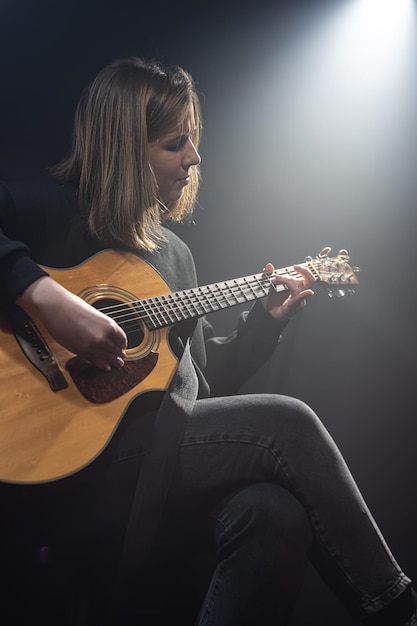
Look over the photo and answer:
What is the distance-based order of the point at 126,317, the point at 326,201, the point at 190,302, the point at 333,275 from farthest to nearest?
the point at 326,201 < the point at 333,275 < the point at 190,302 < the point at 126,317

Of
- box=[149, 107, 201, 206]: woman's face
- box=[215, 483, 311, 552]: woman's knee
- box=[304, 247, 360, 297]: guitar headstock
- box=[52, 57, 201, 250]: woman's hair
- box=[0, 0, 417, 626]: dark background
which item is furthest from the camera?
box=[0, 0, 417, 626]: dark background

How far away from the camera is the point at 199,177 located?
167 cm

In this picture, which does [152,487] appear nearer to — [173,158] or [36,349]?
[36,349]

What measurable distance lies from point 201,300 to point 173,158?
0.37 m

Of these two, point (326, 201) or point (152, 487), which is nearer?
point (152, 487)

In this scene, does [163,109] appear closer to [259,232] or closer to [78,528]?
[259,232]

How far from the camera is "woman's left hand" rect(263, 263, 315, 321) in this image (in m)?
1.44

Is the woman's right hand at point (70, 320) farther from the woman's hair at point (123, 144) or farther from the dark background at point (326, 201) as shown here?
the dark background at point (326, 201)

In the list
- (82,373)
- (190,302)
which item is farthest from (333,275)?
(82,373)

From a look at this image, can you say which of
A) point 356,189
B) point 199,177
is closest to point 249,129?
point 199,177

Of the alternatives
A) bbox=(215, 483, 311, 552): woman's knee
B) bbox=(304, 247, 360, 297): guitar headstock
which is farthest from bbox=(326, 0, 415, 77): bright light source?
bbox=(215, 483, 311, 552): woman's knee

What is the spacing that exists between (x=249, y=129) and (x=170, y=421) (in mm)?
1085

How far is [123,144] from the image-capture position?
4.27ft

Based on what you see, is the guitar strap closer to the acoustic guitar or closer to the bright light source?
the acoustic guitar
